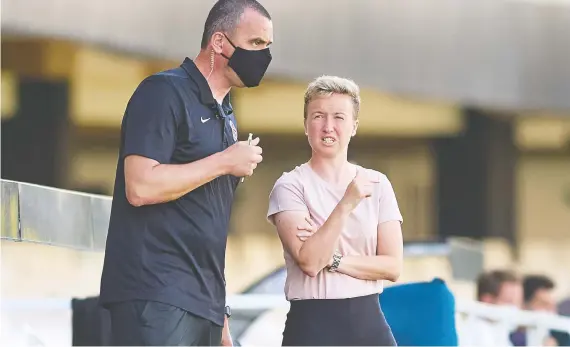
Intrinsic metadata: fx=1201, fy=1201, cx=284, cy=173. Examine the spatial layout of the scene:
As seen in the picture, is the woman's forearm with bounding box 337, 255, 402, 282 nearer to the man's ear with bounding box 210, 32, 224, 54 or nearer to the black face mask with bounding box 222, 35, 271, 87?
the black face mask with bounding box 222, 35, 271, 87

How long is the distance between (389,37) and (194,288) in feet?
43.3

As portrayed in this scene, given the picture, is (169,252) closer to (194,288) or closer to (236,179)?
(194,288)

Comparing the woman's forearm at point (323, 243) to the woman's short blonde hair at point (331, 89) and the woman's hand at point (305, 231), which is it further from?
the woman's short blonde hair at point (331, 89)

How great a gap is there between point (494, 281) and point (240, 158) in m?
4.53

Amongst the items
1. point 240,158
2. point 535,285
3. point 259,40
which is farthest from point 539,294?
point 240,158

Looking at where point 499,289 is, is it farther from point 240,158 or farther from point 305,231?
point 240,158

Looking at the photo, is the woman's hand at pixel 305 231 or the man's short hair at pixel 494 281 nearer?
the woman's hand at pixel 305 231

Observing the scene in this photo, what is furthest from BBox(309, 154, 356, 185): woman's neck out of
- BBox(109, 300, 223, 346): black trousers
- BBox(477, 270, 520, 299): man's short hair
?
BBox(477, 270, 520, 299): man's short hair

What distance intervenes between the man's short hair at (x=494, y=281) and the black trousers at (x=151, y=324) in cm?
442

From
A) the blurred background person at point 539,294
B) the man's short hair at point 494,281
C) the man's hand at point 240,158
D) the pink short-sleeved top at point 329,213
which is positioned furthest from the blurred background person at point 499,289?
the man's hand at point 240,158

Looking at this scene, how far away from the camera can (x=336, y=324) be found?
119 inches

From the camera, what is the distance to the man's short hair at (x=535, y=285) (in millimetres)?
7852

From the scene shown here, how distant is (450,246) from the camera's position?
7578mm

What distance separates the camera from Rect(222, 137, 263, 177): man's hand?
2903 millimetres
